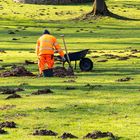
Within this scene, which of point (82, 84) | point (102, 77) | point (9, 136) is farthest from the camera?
point (102, 77)

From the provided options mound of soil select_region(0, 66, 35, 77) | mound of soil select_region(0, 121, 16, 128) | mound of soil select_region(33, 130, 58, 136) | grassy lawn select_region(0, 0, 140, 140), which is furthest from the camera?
mound of soil select_region(0, 66, 35, 77)

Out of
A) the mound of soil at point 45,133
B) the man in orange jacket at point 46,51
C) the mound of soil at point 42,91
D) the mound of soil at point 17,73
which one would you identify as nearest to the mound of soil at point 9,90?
the mound of soil at point 42,91

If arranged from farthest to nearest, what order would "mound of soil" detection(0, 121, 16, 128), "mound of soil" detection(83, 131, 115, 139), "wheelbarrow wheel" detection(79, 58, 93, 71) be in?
1. "wheelbarrow wheel" detection(79, 58, 93, 71)
2. "mound of soil" detection(0, 121, 16, 128)
3. "mound of soil" detection(83, 131, 115, 139)

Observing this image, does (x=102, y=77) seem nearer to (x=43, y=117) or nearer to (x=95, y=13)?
(x=43, y=117)

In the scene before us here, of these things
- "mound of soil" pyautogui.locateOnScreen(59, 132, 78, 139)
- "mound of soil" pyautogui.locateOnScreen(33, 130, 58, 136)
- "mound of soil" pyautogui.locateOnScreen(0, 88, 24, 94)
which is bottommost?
"mound of soil" pyautogui.locateOnScreen(0, 88, 24, 94)

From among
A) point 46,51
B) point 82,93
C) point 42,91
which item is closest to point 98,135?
point 82,93

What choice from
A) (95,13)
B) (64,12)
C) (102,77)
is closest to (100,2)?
(95,13)

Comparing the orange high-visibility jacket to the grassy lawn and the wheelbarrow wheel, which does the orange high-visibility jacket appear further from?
the wheelbarrow wheel

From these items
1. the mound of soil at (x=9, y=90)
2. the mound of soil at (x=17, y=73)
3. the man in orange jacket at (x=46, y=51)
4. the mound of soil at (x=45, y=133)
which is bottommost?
the mound of soil at (x=17, y=73)

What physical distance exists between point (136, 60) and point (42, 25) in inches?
1085

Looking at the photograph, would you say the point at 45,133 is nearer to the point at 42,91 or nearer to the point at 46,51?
the point at 42,91

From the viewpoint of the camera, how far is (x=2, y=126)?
17172mm

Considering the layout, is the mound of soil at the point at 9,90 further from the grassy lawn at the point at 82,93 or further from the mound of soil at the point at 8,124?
the mound of soil at the point at 8,124

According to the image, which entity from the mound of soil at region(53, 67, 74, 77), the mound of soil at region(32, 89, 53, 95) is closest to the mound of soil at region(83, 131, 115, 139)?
the mound of soil at region(32, 89, 53, 95)
